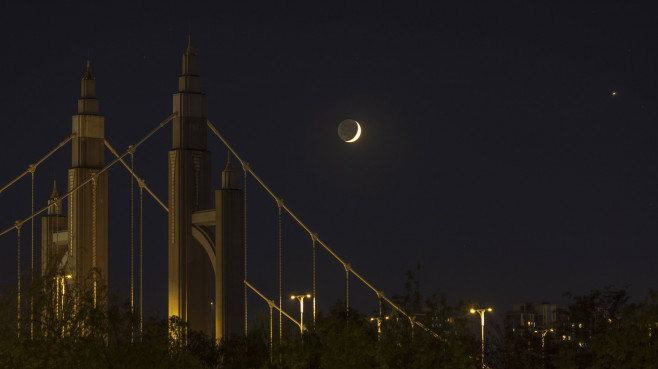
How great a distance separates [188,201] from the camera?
40.0 meters

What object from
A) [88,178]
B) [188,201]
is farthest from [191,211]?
[88,178]

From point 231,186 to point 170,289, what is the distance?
3.87m

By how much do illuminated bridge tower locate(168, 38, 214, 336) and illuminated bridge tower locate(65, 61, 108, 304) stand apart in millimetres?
5484

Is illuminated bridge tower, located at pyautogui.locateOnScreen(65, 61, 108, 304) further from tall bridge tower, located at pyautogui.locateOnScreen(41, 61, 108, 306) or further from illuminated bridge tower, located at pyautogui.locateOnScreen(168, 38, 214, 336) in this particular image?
illuminated bridge tower, located at pyautogui.locateOnScreen(168, 38, 214, 336)

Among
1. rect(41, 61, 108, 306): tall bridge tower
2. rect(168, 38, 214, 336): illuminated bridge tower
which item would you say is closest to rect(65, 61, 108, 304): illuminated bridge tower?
rect(41, 61, 108, 306): tall bridge tower

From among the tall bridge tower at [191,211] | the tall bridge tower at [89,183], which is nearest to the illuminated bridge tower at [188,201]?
the tall bridge tower at [191,211]

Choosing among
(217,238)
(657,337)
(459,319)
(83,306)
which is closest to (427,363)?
(459,319)

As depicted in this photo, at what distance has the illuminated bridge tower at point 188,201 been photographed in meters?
39.7

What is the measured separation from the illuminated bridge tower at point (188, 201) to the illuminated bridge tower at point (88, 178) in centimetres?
548

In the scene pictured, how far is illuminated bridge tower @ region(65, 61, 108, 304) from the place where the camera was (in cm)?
4506

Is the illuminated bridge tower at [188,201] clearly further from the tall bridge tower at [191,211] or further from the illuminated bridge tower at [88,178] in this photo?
the illuminated bridge tower at [88,178]

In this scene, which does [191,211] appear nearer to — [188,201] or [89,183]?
[188,201]

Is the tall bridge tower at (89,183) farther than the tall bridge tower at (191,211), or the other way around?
the tall bridge tower at (89,183)

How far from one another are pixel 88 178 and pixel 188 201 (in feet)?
20.8
